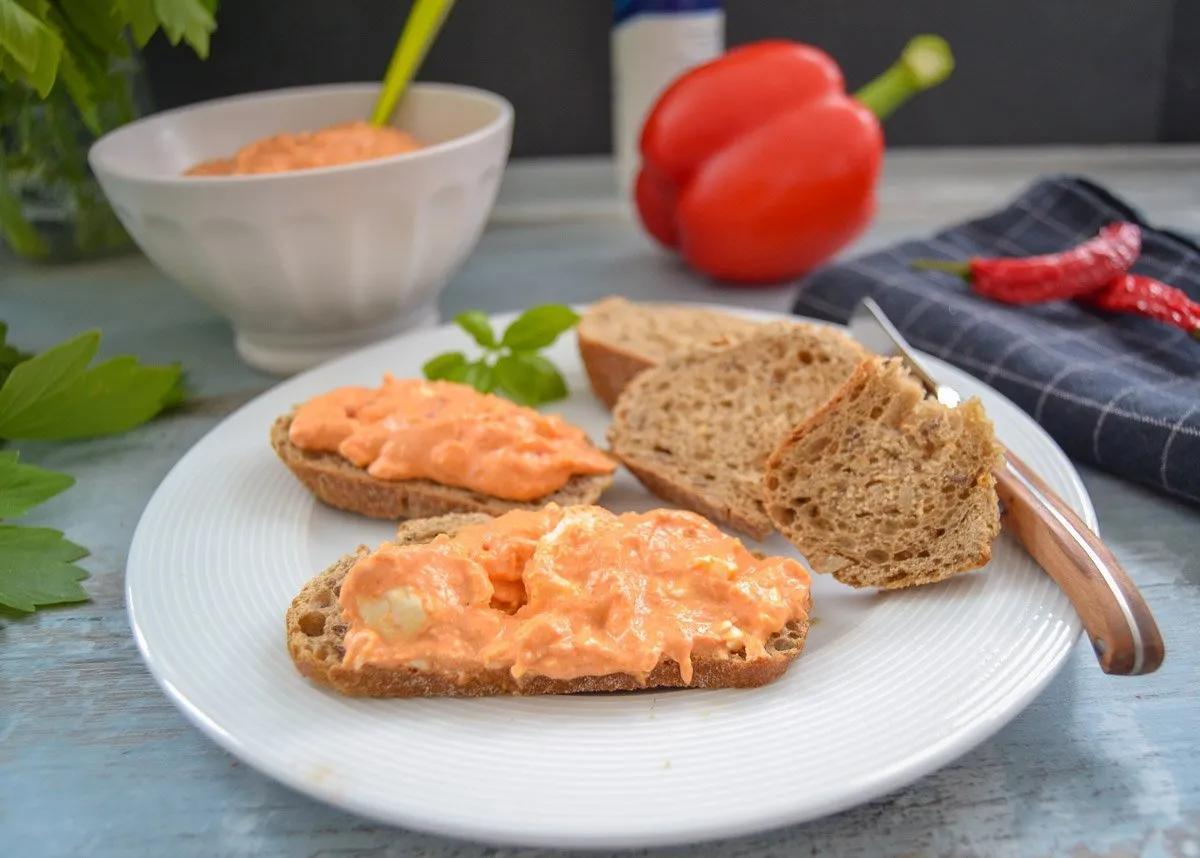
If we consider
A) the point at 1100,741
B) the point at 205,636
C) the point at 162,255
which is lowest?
the point at 1100,741

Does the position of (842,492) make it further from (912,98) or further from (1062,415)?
(912,98)

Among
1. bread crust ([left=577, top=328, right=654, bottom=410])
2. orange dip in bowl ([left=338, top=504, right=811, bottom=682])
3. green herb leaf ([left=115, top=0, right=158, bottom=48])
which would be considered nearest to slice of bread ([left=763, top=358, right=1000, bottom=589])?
orange dip in bowl ([left=338, top=504, right=811, bottom=682])

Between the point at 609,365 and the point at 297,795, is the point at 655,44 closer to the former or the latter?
the point at 609,365

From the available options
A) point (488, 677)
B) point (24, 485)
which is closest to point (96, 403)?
point (24, 485)

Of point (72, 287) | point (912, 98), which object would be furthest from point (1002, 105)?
point (72, 287)

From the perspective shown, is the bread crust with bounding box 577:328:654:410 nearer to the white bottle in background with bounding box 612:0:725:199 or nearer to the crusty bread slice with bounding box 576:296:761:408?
the crusty bread slice with bounding box 576:296:761:408
